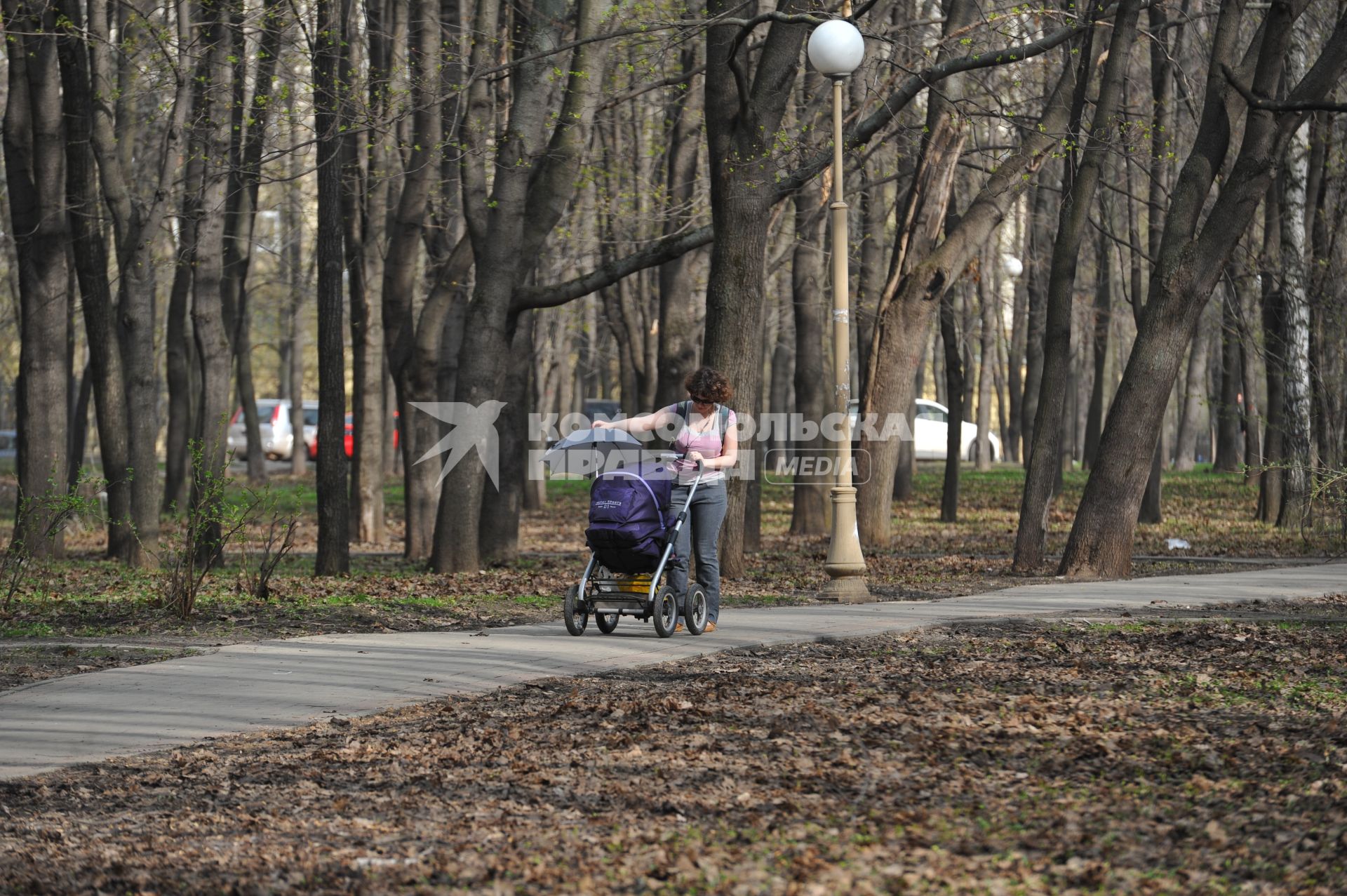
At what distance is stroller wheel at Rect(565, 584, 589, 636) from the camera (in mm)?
11086

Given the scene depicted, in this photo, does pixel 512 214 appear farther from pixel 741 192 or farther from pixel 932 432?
pixel 932 432

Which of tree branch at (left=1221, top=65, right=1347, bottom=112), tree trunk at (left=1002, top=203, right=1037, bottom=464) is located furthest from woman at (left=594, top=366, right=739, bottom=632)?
tree trunk at (left=1002, top=203, right=1037, bottom=464)

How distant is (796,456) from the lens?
998 inches

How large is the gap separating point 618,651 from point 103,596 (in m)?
6.24

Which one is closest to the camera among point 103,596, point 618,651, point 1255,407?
point 618,651

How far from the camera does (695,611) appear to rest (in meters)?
11.2

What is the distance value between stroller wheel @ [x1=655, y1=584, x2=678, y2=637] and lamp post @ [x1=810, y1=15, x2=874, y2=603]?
9.56 feet

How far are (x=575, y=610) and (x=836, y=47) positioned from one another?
5.20m

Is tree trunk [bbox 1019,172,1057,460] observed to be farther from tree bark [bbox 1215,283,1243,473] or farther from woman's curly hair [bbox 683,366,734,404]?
woman's curly hair [bbox 683,366,734,404]

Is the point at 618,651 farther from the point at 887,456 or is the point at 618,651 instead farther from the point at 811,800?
the point at 887,456

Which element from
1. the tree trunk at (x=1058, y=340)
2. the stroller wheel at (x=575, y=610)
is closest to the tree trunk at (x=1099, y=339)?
the tree trunk at (x=1058, y=340)

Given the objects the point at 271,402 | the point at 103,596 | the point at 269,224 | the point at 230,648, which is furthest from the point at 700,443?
the point at 271,402

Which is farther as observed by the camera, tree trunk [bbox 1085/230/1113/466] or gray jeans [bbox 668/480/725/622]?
tree trunk [bbox 1085/230/1113/466]

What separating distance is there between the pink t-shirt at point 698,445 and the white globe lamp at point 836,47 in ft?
12.0
